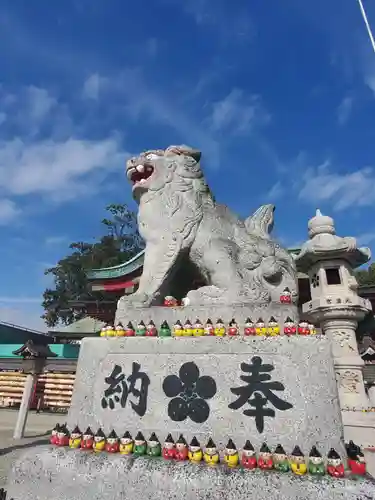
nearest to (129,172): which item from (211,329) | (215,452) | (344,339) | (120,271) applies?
(211,329)

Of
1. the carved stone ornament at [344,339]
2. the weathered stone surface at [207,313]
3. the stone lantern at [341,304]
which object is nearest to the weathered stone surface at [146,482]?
the weathered stone surface at [207,313]

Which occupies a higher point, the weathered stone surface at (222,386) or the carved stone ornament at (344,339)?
the carved stone ornament at (344,339)

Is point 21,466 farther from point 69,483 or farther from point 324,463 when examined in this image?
point 324,463

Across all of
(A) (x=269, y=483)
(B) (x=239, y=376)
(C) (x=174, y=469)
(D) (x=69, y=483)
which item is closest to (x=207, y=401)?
(B) (x=239, y=376)

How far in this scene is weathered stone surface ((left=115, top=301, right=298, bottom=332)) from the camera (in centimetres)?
287

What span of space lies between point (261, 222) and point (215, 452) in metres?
2.38

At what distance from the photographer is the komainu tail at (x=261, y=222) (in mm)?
3754

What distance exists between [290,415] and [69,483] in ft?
5.13

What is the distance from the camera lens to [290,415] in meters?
2.30

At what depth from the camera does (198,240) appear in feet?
10.9

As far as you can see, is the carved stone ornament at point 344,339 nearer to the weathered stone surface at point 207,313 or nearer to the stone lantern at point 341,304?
the stone lantern at point 341,304

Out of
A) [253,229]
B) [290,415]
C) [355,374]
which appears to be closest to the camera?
[290,415]

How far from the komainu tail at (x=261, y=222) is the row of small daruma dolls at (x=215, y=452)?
2.13 metres

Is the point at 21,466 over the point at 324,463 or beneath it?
beneath
